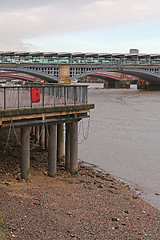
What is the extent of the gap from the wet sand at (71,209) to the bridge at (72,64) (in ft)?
188

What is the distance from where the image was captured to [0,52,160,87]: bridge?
70150 mm

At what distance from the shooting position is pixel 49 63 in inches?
2904

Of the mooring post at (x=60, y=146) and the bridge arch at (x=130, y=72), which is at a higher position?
the bridge arch at (x=130, y=72)

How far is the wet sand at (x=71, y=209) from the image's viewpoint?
334 inches

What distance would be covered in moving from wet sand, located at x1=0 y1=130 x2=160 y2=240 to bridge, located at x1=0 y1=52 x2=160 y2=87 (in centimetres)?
5729

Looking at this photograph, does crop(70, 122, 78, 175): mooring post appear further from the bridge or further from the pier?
the bridge

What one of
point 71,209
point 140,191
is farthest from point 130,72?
point 71,209

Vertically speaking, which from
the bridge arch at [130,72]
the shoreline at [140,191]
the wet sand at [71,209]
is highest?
the bridge arch at [130,72]

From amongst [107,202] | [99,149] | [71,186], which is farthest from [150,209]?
[99,149]

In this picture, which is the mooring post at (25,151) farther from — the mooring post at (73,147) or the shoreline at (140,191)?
the shoreline at (140,191)

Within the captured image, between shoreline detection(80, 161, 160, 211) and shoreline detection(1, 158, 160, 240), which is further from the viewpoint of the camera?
shoreline detection(80, 161, 160, 211)

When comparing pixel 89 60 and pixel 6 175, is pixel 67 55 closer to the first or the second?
pixel 89 60

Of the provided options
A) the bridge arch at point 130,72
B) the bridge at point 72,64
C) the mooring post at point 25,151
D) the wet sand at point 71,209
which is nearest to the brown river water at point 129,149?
the wet sand at point 71,209

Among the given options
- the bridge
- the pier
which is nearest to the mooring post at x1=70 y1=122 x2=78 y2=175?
the pier
